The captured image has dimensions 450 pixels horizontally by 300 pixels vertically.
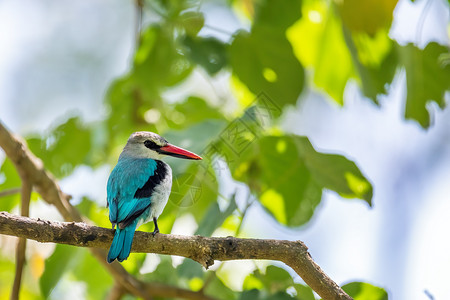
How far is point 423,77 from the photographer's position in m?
4.23

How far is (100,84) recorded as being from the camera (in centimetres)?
1000

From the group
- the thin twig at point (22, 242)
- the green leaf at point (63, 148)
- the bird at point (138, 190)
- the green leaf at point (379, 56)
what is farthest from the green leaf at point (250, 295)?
the green leaf at point (63, 148)

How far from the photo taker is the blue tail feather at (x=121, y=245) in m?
2.86

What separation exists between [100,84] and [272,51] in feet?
21.2

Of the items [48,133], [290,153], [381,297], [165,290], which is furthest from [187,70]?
[381,297]

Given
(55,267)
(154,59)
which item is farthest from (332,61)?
(55,267)

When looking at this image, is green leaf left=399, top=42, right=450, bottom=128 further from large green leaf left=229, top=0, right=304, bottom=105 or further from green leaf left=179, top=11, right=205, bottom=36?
green leaf left=179, top=11, right=205, bottom=36

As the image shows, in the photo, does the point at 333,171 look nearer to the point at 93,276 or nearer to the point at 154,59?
the point at 154,59

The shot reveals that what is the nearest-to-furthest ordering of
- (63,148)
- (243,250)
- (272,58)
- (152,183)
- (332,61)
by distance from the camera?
(243,250) → (152,183) → (272,58) → (332,61) → (63,148)

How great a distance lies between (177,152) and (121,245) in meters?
1.03

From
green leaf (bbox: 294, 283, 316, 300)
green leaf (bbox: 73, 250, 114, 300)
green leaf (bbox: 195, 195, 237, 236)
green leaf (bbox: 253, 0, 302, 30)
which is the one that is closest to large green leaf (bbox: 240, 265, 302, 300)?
green leaf (bbox: 294, 283, 316, 300)

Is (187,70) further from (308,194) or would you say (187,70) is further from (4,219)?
(4,219)

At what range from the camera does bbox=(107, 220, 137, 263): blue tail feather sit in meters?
2.86

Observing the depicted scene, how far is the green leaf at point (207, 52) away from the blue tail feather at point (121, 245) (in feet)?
5.65
